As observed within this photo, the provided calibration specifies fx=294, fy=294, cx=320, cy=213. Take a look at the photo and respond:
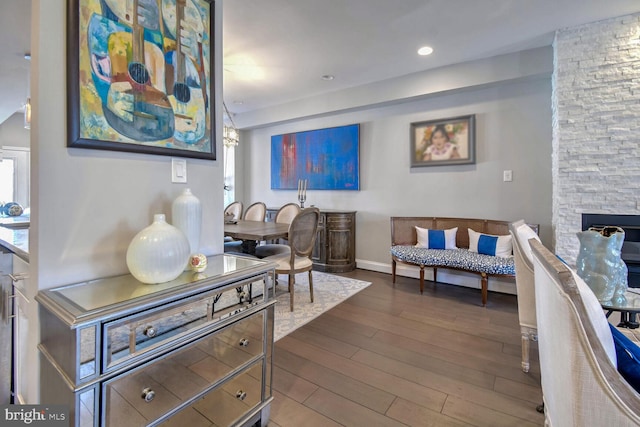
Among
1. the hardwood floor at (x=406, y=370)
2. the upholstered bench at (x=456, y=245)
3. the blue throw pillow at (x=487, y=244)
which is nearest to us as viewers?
the hardwood floor at (x=406, y=370)

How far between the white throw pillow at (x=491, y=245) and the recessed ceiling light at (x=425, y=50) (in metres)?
2.13

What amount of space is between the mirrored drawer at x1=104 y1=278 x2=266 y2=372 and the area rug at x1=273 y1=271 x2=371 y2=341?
1065mm

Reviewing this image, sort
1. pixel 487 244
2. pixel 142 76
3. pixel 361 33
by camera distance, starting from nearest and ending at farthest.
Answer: pixel 142 76 → pixel 361 33 → pixel 487 244

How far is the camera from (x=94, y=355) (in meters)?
0.88

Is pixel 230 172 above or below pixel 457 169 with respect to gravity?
above

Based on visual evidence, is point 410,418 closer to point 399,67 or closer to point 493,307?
point 493,307

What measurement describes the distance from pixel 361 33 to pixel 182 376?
3066 millimetres

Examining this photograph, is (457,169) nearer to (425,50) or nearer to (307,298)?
(425,50)

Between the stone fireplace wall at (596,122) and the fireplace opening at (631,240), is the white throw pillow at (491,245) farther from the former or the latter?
the fireplace opening at (631,240)

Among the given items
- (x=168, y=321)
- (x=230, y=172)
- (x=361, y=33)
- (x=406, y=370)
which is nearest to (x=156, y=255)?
(x=168, y=321)

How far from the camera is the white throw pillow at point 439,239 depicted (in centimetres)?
362

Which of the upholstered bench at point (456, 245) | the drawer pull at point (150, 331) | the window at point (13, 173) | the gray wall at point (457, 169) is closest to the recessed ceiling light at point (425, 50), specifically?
the gray wall at point (457, 169)

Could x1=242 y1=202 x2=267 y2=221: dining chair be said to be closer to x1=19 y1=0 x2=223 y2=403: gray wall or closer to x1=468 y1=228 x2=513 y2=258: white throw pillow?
x1=468 y1=228 x2=513 y2=258: white throw pillow

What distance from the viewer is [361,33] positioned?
9.34 feet
